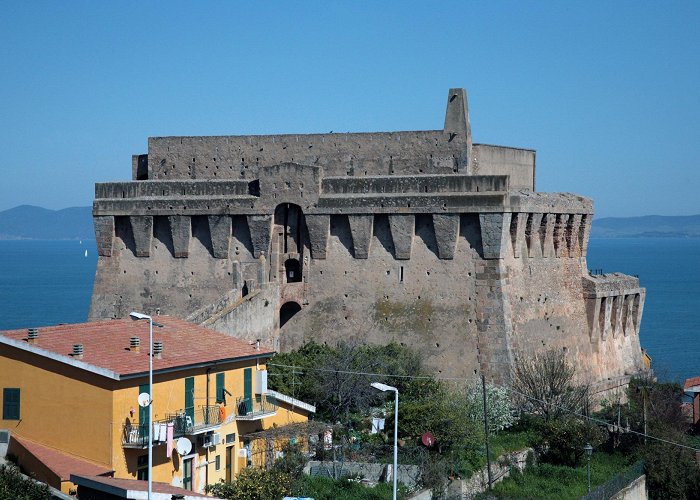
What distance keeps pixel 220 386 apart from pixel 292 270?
16.3 meters

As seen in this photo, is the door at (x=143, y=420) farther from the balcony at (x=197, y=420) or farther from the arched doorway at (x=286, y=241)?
the arched doorway at (x=286, y=241)

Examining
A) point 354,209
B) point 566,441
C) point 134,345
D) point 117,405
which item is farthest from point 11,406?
point 354,209

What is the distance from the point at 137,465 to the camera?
119ft

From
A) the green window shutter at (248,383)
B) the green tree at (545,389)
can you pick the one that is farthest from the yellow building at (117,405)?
the green tree at (545,389)

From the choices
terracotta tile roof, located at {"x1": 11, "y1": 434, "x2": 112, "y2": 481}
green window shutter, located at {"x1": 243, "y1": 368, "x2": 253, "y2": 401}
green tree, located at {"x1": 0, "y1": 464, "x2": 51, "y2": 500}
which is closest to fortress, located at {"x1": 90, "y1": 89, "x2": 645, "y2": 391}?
green window shutter, located at {"x1": 243, "y1": 368, "x2": 253, "y2": 401}

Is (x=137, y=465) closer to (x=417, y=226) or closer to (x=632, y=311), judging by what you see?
(x=417, y=226)

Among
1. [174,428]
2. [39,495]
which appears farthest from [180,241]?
[39,495]

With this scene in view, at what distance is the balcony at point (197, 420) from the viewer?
37.8 m

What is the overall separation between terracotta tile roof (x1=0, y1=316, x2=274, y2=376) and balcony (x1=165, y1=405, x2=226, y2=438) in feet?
4.54

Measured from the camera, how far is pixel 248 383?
42500 mm

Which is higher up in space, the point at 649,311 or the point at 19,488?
the point at 19,488

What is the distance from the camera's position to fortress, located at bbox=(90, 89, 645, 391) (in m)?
52.4

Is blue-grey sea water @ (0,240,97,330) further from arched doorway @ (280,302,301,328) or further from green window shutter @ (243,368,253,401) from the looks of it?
green window shutter @ (243,368,253,401)

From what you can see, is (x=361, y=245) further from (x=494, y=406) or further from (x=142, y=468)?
(x=142, y=468)
